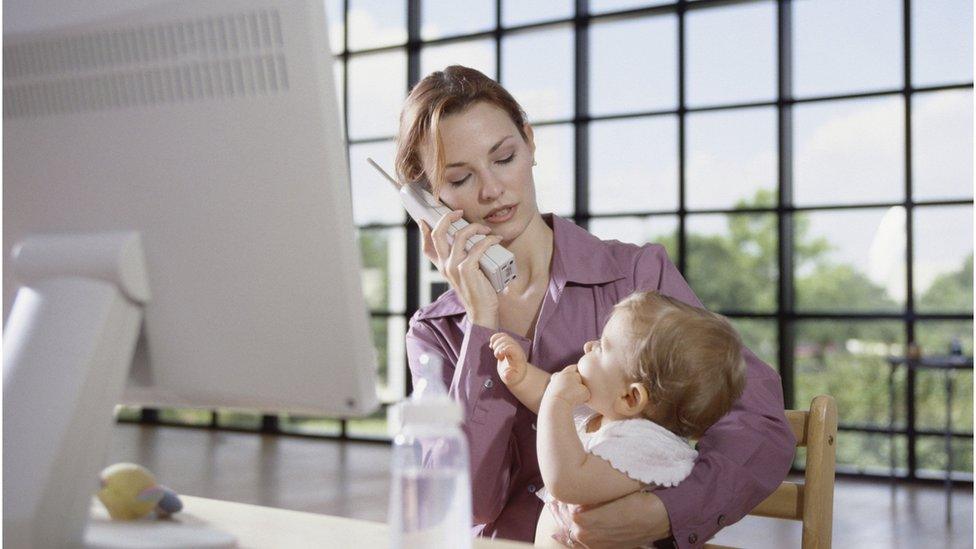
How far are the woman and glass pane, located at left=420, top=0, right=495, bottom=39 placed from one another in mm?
5729

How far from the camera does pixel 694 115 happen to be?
6.29 meters

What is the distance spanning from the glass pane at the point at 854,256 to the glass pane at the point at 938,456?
0.79 meters

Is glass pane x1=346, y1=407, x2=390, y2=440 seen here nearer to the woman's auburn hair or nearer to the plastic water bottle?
the woman's auburn hair

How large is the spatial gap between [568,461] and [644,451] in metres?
0.14

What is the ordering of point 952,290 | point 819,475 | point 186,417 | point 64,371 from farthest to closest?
point 186,417
point 952,290
point 819,475
point 64,371

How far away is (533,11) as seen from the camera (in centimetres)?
692

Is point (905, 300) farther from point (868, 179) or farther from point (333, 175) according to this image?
point (333, 175)

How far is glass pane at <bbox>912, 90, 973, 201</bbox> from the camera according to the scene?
5695 millimetres

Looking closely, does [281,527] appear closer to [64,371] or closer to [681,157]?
[64,371]

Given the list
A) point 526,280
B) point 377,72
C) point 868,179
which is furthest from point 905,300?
point 526,280

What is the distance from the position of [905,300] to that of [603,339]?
4731 mm

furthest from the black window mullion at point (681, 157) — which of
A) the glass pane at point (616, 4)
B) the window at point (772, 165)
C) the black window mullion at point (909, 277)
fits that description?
the black window mullion at point (909, 277)

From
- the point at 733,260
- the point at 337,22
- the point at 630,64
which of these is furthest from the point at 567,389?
the point at 337,22

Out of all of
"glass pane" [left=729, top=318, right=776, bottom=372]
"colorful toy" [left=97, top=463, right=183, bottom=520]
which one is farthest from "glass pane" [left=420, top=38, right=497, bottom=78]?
"colorful toy" [left=97, top=463, right=183, bottom=520]
